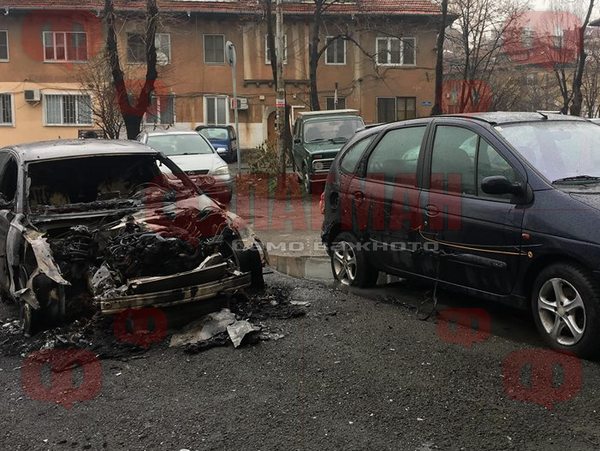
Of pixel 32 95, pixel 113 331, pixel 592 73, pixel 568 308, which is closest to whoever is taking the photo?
pixel 568 308

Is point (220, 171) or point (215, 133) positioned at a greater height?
point (215, 133)

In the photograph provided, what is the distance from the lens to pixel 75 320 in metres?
Answer: 5.53

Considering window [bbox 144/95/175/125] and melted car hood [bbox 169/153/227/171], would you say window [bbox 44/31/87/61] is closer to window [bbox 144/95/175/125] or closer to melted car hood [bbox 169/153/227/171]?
window [bbox 144/95/175/125]

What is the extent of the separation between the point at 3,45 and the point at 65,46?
299cm

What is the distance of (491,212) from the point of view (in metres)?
4.93

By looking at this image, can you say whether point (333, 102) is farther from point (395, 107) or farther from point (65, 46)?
point (65, 46)

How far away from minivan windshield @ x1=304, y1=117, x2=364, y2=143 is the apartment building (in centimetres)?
1555

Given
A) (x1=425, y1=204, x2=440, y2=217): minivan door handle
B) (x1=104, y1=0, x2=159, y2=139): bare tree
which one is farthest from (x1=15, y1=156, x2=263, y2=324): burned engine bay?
(x1=104, y1=0, x2=159, y2=139): bare tree

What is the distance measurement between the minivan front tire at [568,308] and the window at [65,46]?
30551 millimetres

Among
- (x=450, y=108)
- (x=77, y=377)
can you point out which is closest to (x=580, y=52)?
(x=450, y=108)

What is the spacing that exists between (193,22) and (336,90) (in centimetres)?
765

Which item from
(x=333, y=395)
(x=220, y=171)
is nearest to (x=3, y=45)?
(x=220, y=171)

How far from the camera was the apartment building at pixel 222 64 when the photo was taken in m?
31.1

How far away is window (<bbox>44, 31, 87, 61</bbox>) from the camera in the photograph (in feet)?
103
